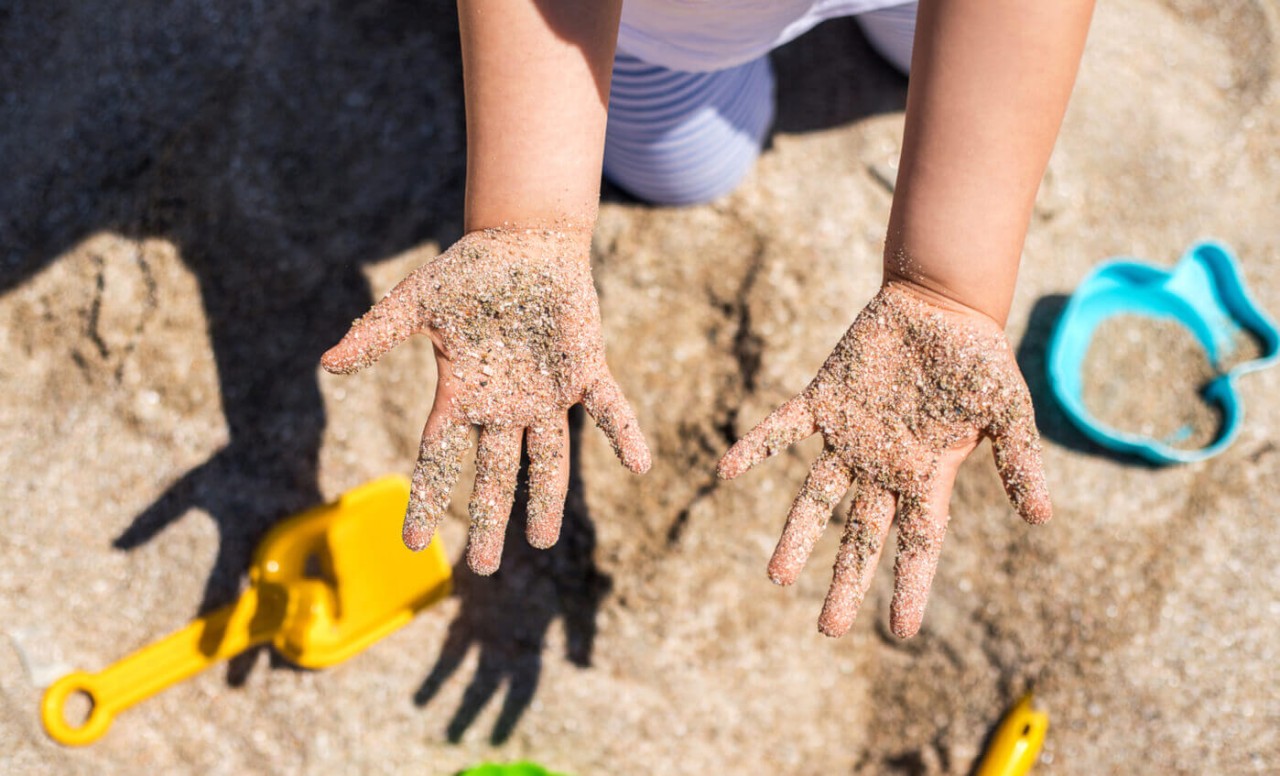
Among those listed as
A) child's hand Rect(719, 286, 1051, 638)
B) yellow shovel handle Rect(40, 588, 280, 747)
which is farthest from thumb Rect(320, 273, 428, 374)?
yellow shovel handle Rect(40, 588, 280, 747)

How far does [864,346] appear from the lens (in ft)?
2.98

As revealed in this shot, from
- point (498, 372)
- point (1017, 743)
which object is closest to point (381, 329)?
point (498, 372)

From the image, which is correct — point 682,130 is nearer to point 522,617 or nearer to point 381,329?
point 381,329

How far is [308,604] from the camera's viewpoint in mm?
1290

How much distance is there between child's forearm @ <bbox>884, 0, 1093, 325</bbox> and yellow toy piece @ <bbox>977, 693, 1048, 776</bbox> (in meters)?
0.69

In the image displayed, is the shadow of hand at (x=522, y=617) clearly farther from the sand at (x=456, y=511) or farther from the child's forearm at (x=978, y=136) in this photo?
the child's forearm at (x=978, y=136)

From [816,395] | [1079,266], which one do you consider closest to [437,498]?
[816,395]

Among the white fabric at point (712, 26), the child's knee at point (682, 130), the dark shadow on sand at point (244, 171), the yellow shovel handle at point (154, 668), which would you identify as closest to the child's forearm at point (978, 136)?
the white fabric at point (712, 26)

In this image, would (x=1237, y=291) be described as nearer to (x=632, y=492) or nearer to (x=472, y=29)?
(x=632, y=492)

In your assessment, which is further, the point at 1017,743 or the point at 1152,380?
the point at 1152,380

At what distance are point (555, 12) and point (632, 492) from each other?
718mm

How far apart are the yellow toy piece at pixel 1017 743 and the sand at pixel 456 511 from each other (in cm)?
3

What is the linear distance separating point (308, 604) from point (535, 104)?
0.83 metres

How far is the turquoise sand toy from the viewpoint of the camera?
134cm
